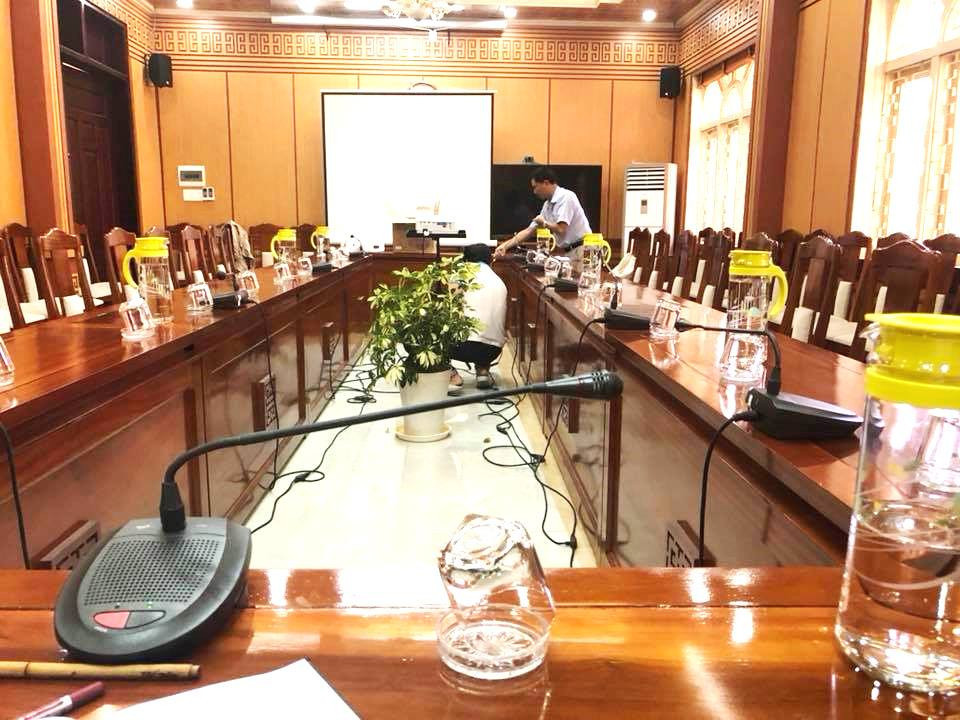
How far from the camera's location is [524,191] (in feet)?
26.5

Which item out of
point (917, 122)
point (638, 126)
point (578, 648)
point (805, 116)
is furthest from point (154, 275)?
point (638, 126)

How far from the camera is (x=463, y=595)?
735mm

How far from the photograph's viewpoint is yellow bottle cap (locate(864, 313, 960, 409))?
0.57m

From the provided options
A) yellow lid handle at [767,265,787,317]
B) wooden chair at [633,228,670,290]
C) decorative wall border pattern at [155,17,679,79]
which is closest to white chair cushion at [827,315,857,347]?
yellow lid handle at [767,265,787,317]

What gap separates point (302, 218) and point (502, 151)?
2256 millimetres

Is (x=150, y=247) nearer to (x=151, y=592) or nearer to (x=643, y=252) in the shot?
(x=151, y=592)

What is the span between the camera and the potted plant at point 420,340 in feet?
12.1

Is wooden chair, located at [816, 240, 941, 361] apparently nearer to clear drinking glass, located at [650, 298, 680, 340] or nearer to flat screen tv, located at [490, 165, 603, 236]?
clear drinking glass, located at [650, 298, 680, 340]

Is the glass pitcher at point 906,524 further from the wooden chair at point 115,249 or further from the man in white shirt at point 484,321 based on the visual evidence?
the wooden chair at point 115,249

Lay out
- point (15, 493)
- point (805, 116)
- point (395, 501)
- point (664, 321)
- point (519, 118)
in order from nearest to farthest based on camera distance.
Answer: point (15, 493) → point (664, 321) → point (395, 501) → point (805, 116) → point (519, 118)

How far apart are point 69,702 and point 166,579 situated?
147 mm

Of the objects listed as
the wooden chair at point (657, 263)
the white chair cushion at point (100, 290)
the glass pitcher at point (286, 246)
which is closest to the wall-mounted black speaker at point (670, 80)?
the wooden chair at point (657, 263)

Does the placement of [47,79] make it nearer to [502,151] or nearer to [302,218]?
[302,218]

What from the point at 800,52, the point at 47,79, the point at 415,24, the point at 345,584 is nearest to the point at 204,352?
the point at 345,584
